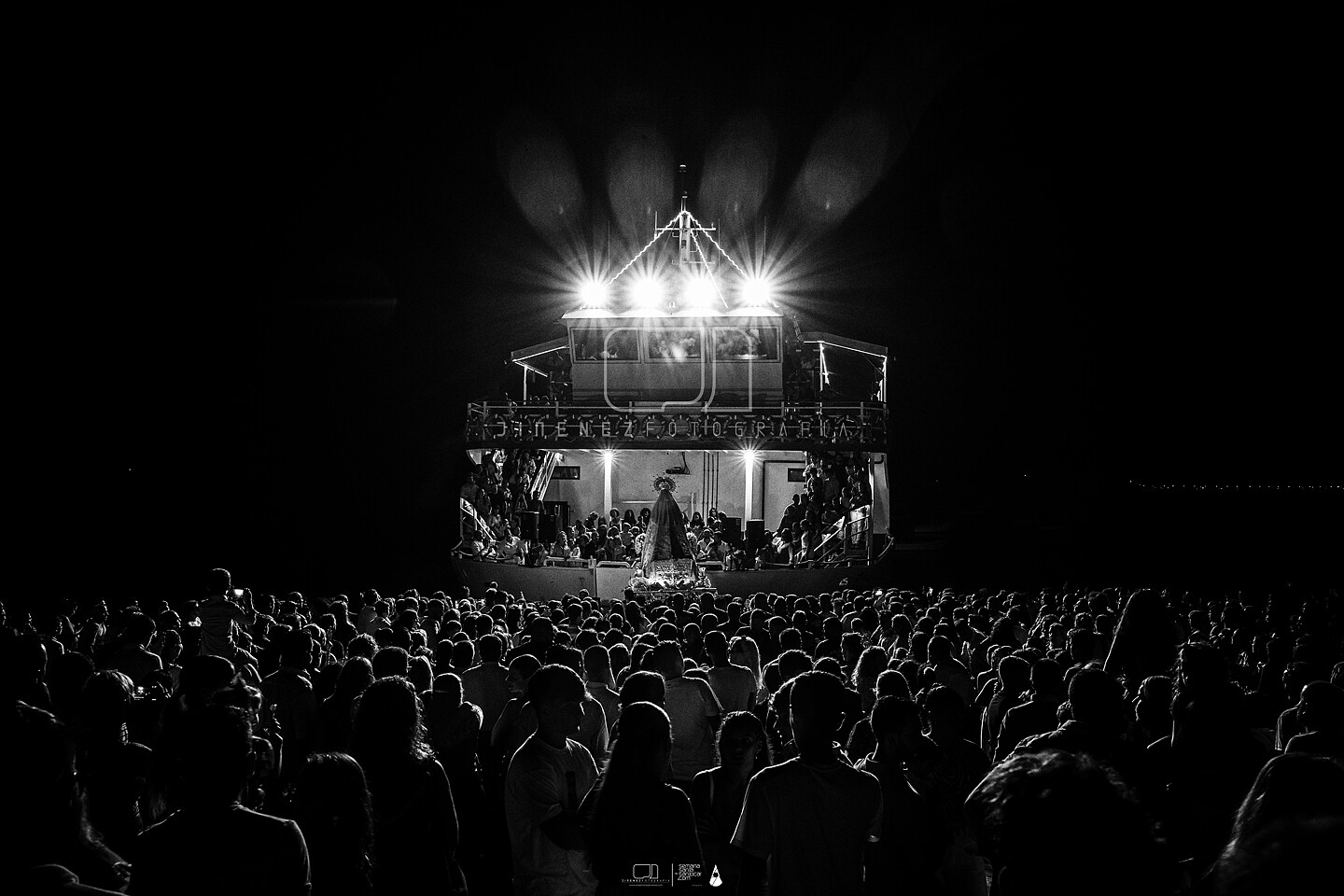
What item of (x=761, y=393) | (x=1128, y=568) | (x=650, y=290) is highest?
(x=650, y=290)

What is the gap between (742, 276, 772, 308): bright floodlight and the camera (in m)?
33.6

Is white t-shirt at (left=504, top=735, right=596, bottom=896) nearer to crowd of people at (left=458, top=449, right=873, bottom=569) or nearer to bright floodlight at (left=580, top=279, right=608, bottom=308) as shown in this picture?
crowd of people at (left=458, top=449, right=873, bottom=569)

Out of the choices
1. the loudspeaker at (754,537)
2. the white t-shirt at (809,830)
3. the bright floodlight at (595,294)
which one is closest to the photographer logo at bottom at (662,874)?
the white t-shirt at (809,830)

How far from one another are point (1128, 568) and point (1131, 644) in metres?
25.6

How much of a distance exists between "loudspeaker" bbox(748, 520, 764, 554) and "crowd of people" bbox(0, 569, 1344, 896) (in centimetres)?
1843

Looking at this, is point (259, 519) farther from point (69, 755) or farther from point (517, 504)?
point (69, 755)

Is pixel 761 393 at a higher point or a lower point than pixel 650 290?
lower

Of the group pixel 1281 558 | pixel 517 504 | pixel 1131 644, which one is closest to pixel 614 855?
pixel 1131 644

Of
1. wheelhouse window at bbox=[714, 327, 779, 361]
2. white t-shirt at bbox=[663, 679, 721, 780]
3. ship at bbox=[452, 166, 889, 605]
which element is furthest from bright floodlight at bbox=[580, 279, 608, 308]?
white t-shirt at bbox=[663, 679, 721, 780]

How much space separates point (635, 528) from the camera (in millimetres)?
27656

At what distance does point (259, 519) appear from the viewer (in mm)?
32781

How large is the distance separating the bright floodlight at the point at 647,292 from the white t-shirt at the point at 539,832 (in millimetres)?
29715

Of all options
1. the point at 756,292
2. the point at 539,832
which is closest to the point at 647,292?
the point at 756,292

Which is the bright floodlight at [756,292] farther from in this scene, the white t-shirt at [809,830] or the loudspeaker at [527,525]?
the white t-shirt at [809,830]
